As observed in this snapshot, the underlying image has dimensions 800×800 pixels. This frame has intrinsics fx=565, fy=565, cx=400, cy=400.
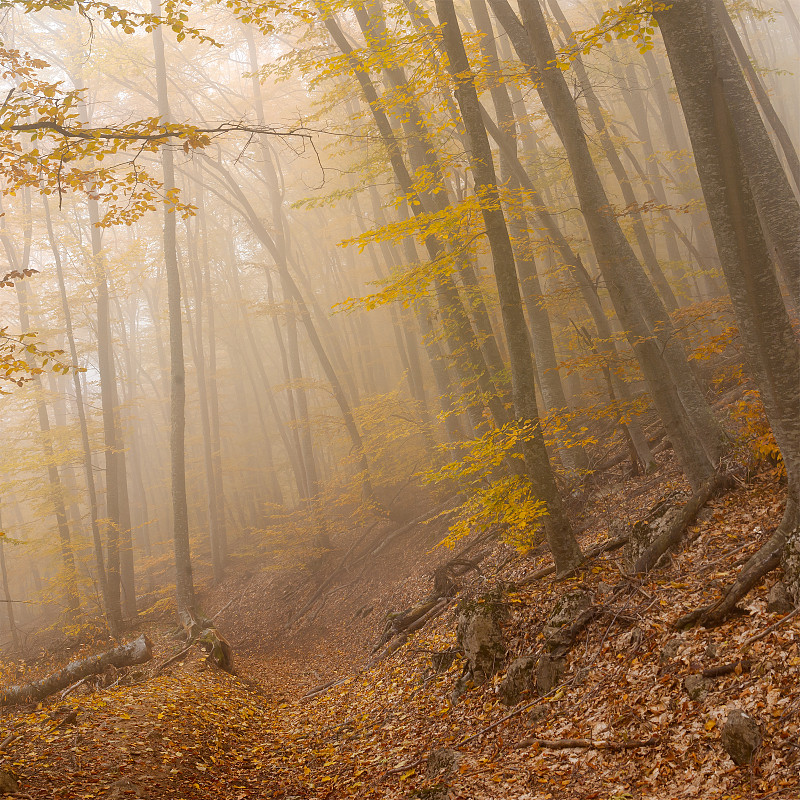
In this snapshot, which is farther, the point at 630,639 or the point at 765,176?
the point at 630,639

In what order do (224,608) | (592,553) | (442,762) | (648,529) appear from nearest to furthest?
(442,762), (648,529), (592,553), (224,608)

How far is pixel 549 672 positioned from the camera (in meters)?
5.09

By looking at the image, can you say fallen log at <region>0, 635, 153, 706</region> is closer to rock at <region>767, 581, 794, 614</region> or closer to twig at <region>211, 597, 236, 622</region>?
twig at <region>211, 597, 236, 622</region>

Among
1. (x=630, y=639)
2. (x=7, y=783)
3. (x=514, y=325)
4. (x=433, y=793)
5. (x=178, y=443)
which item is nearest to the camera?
(x=433, y=793)

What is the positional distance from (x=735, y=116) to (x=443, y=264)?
10.4ft

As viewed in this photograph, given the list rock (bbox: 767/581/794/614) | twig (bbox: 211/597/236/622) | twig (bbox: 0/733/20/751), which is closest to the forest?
rock (bbox: 767/581/794/614)

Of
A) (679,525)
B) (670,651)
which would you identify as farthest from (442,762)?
(679,525)

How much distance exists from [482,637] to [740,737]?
296cm

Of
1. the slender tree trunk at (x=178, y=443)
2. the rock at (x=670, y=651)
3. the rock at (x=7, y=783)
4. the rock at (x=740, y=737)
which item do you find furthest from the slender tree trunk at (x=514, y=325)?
the slender tree trunk at (x=178, y=443)

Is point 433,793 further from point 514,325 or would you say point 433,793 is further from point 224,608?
point 224,608

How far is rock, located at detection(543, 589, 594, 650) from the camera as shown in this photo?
5.30 m

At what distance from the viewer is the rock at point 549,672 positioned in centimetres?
501

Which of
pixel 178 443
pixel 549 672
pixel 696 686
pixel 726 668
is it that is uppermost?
pixel 178 443

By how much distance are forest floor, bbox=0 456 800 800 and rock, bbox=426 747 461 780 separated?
3cm
